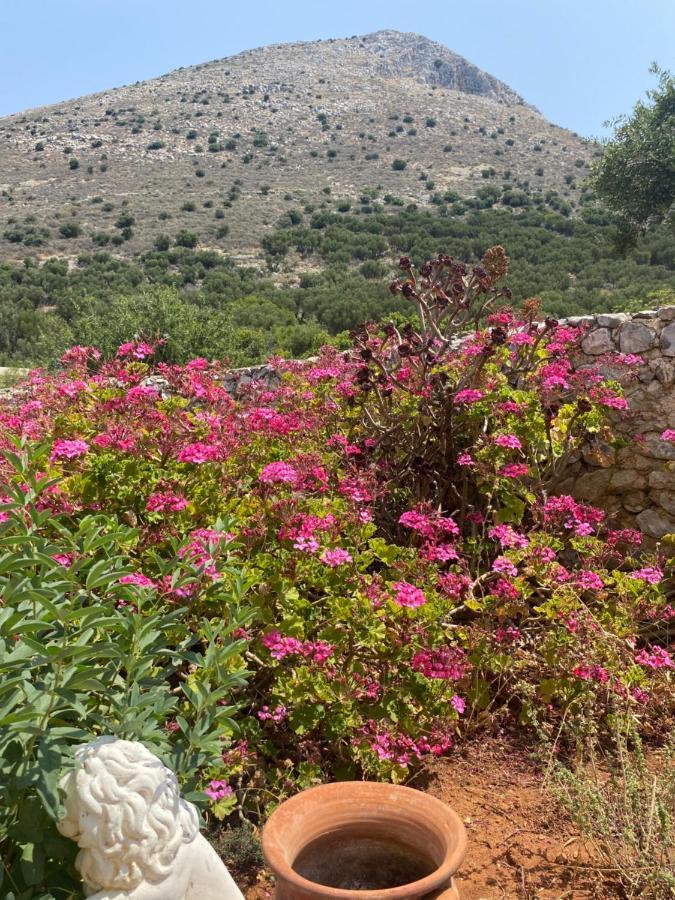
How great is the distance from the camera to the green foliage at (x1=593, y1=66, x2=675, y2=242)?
49.6 ft

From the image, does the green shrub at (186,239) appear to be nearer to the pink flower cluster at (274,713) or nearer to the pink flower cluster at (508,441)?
the pink flower cluster at (508,441)

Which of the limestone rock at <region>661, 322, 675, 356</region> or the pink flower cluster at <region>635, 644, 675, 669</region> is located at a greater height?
the limestone rock at <region>661, 322, 675, 356</region>

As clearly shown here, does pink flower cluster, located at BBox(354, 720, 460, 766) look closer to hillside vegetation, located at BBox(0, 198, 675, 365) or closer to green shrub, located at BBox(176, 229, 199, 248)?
hillside vegetation, located at BBox(0, 198, 675, 365)

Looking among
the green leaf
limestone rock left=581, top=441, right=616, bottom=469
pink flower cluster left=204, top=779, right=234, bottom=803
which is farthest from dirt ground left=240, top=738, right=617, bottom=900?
limestone rock left=581, top=441, right=616, bottom=469

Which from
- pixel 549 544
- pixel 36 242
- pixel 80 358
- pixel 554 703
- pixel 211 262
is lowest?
pixel 554 703

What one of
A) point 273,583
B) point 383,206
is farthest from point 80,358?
point 383,206

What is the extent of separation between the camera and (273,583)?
9.50 ft

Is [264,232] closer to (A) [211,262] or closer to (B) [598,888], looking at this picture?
(A) [211,262]

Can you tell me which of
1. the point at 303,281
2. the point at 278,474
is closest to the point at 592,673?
the point at 278,474

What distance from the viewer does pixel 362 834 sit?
83.9 inches

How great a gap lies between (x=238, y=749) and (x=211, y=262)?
1237 inches

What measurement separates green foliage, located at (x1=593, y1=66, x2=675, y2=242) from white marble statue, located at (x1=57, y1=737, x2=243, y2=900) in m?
16.4

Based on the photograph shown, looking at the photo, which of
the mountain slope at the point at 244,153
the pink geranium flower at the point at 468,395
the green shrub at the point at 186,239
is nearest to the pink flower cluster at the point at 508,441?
the pink geranium flower at the point at 468,395

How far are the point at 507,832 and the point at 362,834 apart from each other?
2.81ft
